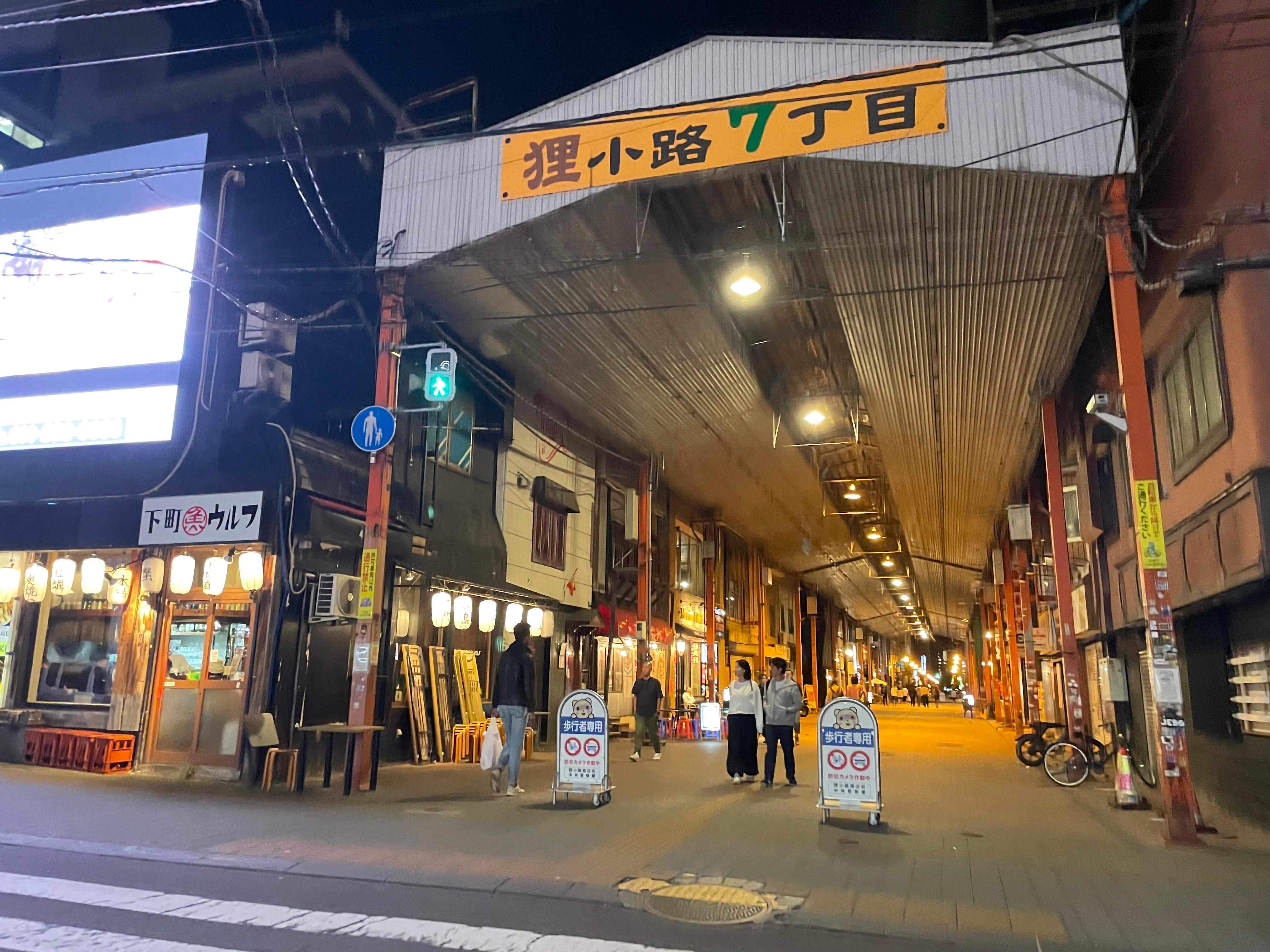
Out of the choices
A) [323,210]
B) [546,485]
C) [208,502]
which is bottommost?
[208,502]

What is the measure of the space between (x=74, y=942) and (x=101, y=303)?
12235mm

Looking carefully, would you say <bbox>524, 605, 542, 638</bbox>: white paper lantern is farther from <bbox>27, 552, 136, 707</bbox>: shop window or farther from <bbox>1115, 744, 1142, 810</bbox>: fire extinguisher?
<bbox>1115, 744, 1142, 810</bbox>: fire extinguisher

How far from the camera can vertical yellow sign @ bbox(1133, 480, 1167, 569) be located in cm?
896

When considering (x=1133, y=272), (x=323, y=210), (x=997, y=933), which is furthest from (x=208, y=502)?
(x=1133, y=272)

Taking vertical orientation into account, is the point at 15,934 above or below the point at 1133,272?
below

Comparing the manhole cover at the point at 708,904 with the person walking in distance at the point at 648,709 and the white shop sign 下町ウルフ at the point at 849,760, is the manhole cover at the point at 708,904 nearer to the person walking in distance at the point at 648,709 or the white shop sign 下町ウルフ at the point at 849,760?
the white shop sign 下町ウルフ at the point at 849,760

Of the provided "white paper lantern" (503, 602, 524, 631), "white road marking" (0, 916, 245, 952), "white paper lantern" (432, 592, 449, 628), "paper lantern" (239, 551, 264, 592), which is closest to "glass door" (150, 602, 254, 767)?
"paper lantern" (239, 551, 264, 592)

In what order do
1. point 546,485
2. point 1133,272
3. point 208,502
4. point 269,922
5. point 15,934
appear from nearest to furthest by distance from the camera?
1. point 15,934
2. point 269,922
3. point 1133,272
4. point 208,502
5. point 546,485

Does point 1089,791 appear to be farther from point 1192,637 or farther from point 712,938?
point 712,938

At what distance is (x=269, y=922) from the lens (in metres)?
5.41

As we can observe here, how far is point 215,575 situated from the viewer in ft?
40.6

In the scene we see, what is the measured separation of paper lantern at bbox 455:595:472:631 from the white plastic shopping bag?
201 inches

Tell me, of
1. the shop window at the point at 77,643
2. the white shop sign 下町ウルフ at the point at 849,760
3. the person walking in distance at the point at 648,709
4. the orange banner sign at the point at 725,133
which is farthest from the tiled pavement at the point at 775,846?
the orange banner sign at the point at 725,133

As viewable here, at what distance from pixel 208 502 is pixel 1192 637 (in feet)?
44.7
